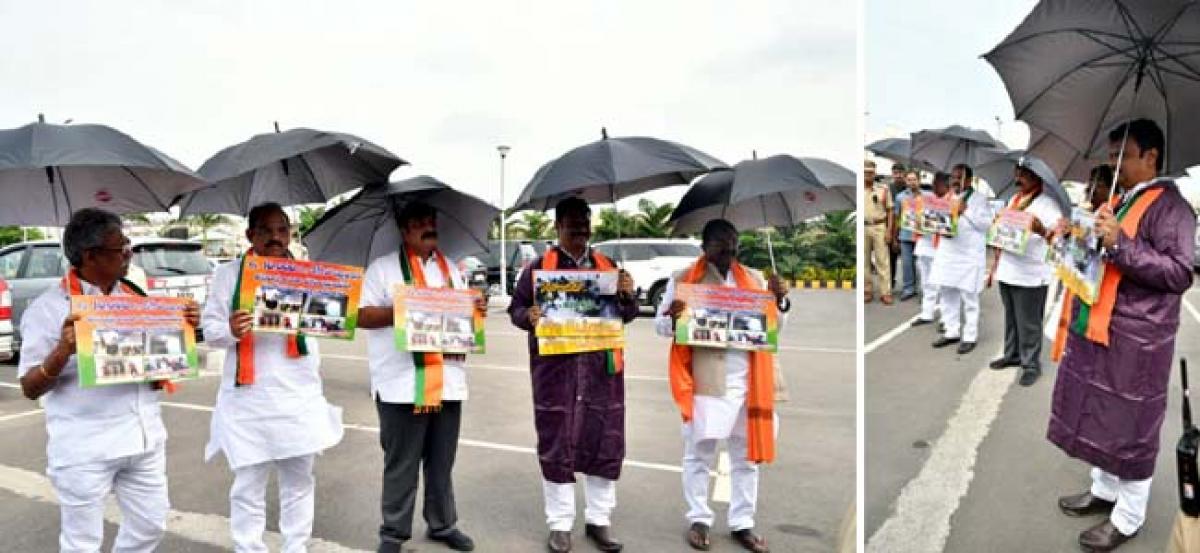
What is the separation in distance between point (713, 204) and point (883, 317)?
601 cm

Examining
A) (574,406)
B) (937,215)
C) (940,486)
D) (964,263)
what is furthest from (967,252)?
(574,406)

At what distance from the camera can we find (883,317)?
9.46 m

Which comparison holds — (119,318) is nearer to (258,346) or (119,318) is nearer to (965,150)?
(258,346)

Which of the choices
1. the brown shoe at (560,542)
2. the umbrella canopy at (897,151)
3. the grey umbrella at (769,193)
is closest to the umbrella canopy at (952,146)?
the umbrella canopy at (897,151)

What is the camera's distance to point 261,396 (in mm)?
3320

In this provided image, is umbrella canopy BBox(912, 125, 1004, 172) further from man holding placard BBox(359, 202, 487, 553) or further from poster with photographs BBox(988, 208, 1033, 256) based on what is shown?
man holding placard BBox(359, 202, 487, 553)

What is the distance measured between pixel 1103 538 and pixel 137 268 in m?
9.97

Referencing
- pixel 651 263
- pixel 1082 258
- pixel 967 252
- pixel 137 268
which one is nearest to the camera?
pixel 1082 258

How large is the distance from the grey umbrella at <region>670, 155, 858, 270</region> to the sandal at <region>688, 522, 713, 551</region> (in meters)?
1.32

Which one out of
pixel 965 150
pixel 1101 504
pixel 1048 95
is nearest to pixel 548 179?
pixel 1048 95

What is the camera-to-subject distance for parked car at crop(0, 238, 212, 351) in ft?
31.3

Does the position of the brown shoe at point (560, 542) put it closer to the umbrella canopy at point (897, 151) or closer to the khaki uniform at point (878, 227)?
the umbrella canopy at point (897, 151)

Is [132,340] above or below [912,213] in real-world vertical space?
below

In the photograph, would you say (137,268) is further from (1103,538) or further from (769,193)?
(1103,538)
